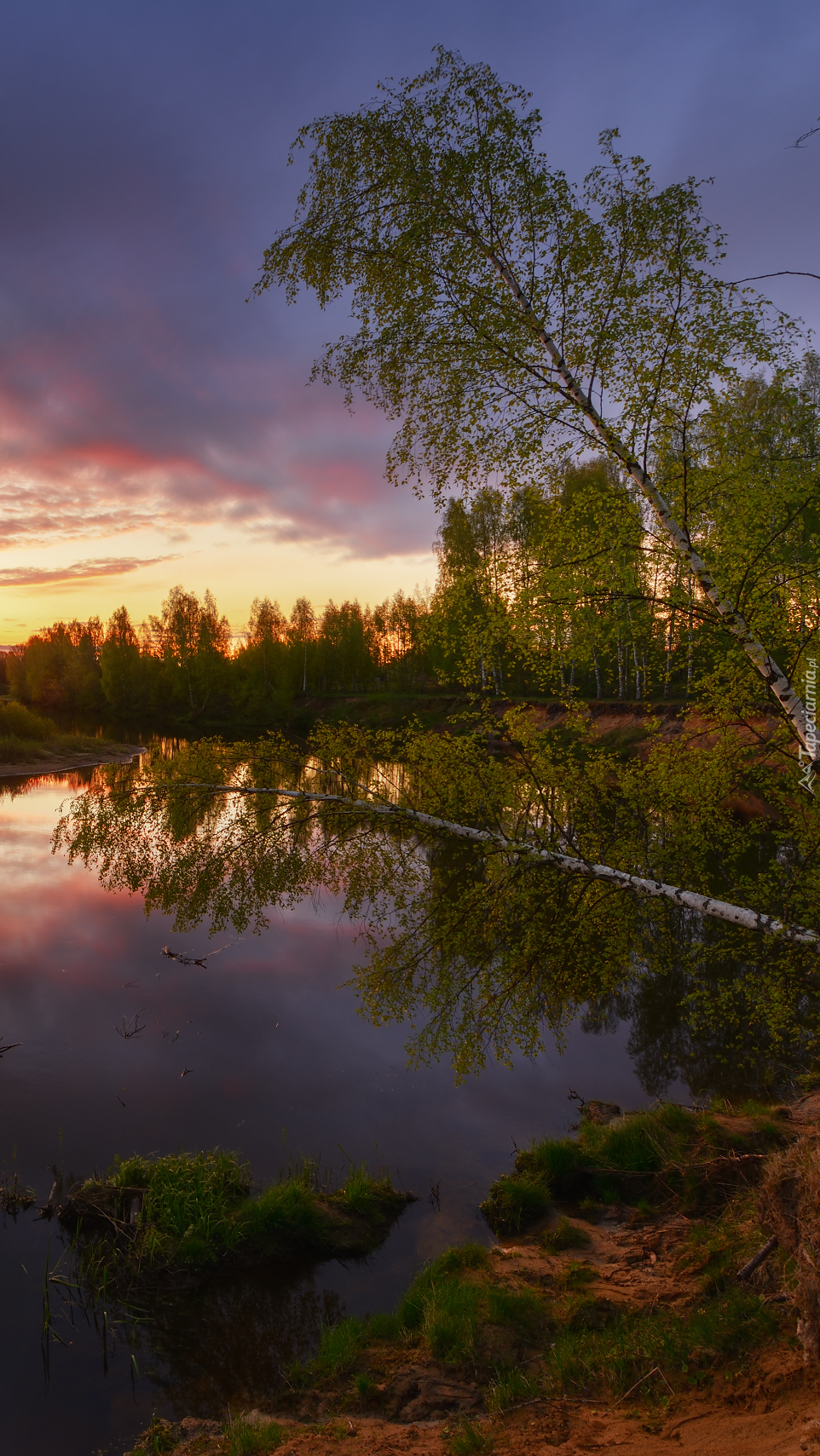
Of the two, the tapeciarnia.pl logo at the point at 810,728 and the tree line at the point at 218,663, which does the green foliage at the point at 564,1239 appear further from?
the tree line at the point at 218,663

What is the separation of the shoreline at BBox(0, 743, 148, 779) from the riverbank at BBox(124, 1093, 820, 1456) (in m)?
37.2

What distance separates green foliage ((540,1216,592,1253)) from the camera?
287 inches

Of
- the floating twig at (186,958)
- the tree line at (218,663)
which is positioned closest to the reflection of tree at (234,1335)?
the floating twig at (186,958)

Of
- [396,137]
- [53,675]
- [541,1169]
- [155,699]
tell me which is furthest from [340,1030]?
[53,675]

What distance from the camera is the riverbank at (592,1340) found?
409cm

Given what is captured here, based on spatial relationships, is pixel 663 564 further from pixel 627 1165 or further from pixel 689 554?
pixel 627 1165

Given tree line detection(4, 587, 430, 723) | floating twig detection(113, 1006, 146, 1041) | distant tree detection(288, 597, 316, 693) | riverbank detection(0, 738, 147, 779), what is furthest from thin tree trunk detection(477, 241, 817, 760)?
distant tree detection(288, 597, 316, 693)

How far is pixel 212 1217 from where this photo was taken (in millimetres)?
7590

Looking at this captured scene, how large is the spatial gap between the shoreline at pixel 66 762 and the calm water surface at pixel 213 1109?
26.2 metres

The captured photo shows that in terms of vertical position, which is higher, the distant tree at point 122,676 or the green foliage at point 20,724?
the distant tree at point 122,676

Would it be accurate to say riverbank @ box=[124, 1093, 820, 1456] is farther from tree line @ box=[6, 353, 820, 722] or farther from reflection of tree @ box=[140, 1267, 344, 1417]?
tree line @ box=[6, 353, 820, 722]

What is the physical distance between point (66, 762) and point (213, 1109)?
4136cm

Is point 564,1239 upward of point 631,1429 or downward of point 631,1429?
downward

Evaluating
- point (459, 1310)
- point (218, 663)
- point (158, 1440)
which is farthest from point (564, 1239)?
point (218, 663)
